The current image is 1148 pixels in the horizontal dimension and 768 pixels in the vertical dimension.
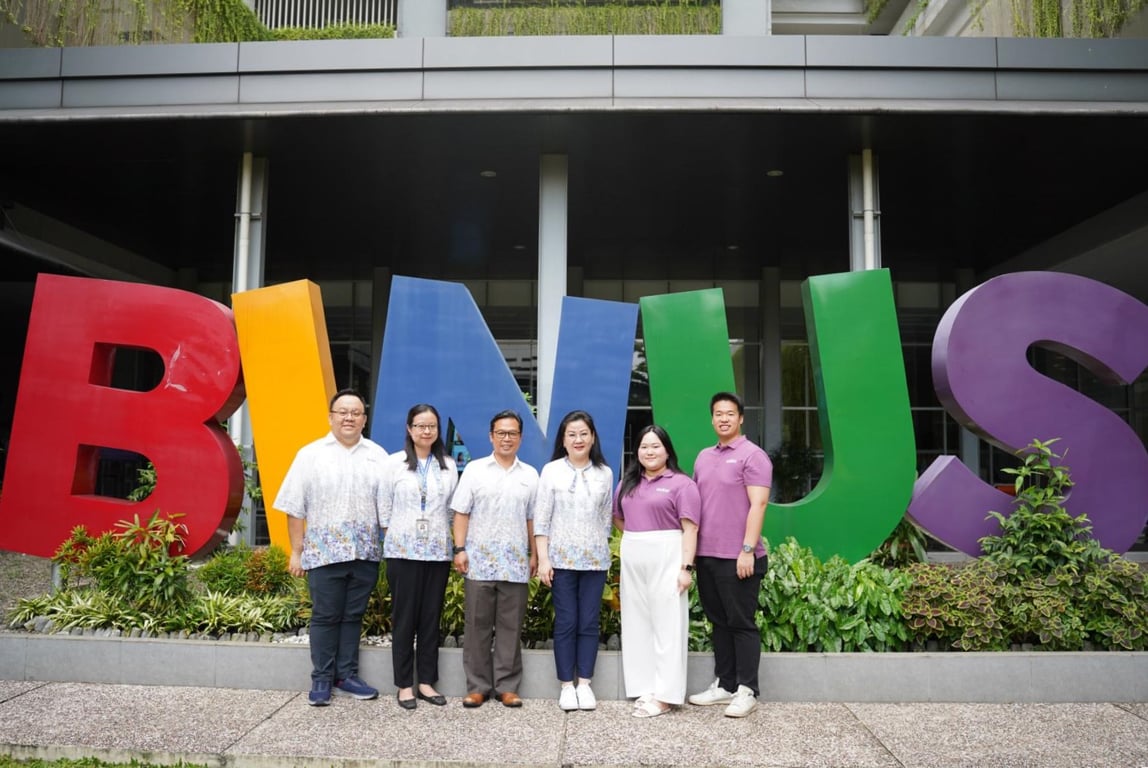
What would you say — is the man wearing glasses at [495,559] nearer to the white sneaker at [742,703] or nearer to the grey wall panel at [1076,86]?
the white sneaker at [742,703]

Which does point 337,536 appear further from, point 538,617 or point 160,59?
point 160,59

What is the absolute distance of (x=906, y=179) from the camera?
11102 millimetres

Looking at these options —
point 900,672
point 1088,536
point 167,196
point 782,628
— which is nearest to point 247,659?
point 782,628

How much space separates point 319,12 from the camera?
15102 millimetres

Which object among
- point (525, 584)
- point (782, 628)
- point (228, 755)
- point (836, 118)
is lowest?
point (228, 755)

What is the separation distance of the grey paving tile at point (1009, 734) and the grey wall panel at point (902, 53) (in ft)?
19.6

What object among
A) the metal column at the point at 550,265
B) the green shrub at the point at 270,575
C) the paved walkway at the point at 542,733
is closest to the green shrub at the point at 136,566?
the green shrub at the point at 270,575

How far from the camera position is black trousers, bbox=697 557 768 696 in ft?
16.4

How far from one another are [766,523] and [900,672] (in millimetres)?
1586

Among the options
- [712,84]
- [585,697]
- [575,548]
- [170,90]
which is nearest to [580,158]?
[712,84]

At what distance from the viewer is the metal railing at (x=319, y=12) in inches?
593

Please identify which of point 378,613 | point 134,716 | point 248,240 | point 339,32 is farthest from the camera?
point 339,32

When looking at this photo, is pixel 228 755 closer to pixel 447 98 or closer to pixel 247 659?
pixel 247 659

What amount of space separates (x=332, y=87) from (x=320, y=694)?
239 inches
